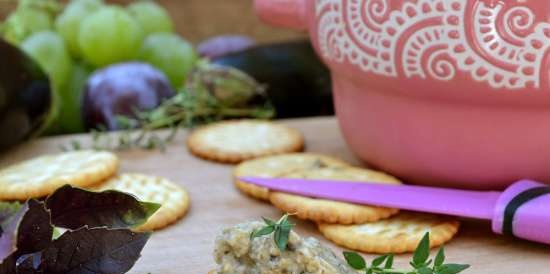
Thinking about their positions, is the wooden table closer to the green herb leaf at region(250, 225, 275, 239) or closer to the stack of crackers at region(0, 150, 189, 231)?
the stack of crackers at region(0, 150, 189, 231)

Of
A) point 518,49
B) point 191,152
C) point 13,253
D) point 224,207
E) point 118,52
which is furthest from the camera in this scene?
point 118,52

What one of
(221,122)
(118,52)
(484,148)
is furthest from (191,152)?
(484,148)

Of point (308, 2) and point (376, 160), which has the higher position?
point (308, 2)

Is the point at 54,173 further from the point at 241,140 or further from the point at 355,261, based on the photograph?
the point at 355,261

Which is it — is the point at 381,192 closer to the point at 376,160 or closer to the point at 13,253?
the point at 376,160

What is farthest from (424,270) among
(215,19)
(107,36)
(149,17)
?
(215,19)

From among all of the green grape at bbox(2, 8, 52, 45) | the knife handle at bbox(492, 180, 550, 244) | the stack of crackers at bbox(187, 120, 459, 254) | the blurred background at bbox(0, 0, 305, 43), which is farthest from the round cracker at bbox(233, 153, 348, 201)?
the blurred background at bbox(0, 0, 305, 43)

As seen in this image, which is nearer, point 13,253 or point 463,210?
point 13,253
